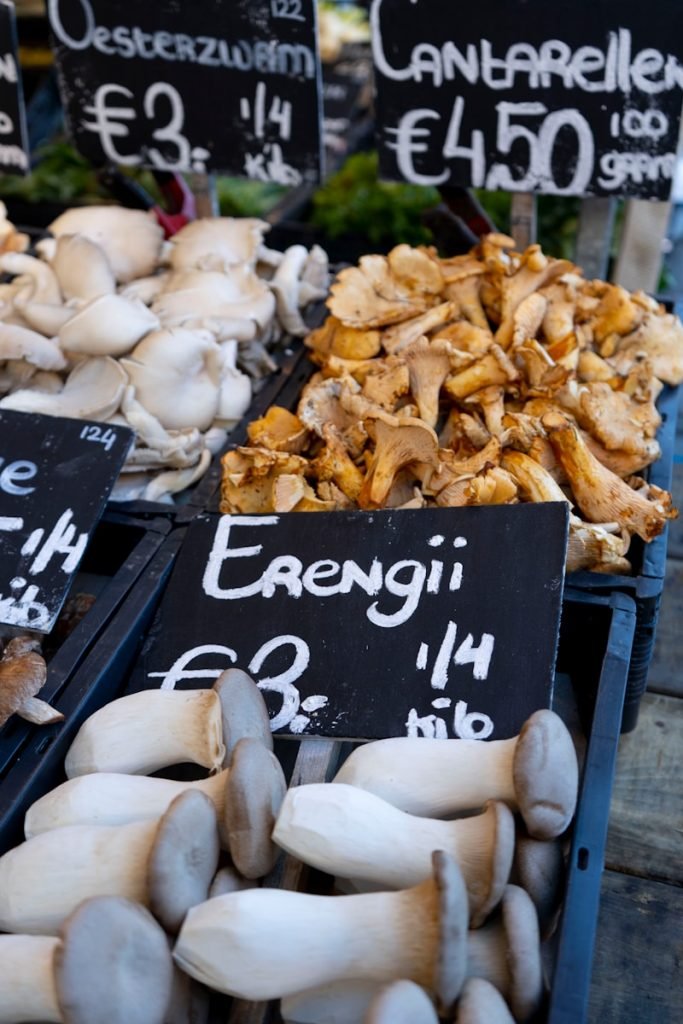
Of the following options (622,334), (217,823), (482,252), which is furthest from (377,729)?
(482,252)

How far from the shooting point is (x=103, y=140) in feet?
7.54

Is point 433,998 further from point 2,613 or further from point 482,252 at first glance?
point 482,252

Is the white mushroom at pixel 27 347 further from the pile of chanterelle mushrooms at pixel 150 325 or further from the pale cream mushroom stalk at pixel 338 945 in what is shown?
the pale cream mushroom stalk at pixel 338 945

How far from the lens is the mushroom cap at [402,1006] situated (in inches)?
32.5

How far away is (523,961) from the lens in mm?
922

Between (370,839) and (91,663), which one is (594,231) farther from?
(370,839)

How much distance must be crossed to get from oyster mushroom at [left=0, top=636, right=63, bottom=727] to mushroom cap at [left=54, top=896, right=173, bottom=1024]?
0.37 metres

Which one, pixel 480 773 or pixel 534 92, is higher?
pixel 534 92

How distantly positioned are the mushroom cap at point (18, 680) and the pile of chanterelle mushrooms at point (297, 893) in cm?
12

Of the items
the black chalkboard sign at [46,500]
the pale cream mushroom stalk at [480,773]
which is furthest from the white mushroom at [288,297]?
the pale cream mushroom stalk at [480,773]

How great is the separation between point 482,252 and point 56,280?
3.01ft

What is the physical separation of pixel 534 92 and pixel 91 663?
1.45m

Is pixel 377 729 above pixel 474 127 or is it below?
below

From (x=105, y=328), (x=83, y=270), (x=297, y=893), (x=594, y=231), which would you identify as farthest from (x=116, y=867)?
(x=594, y=231)
